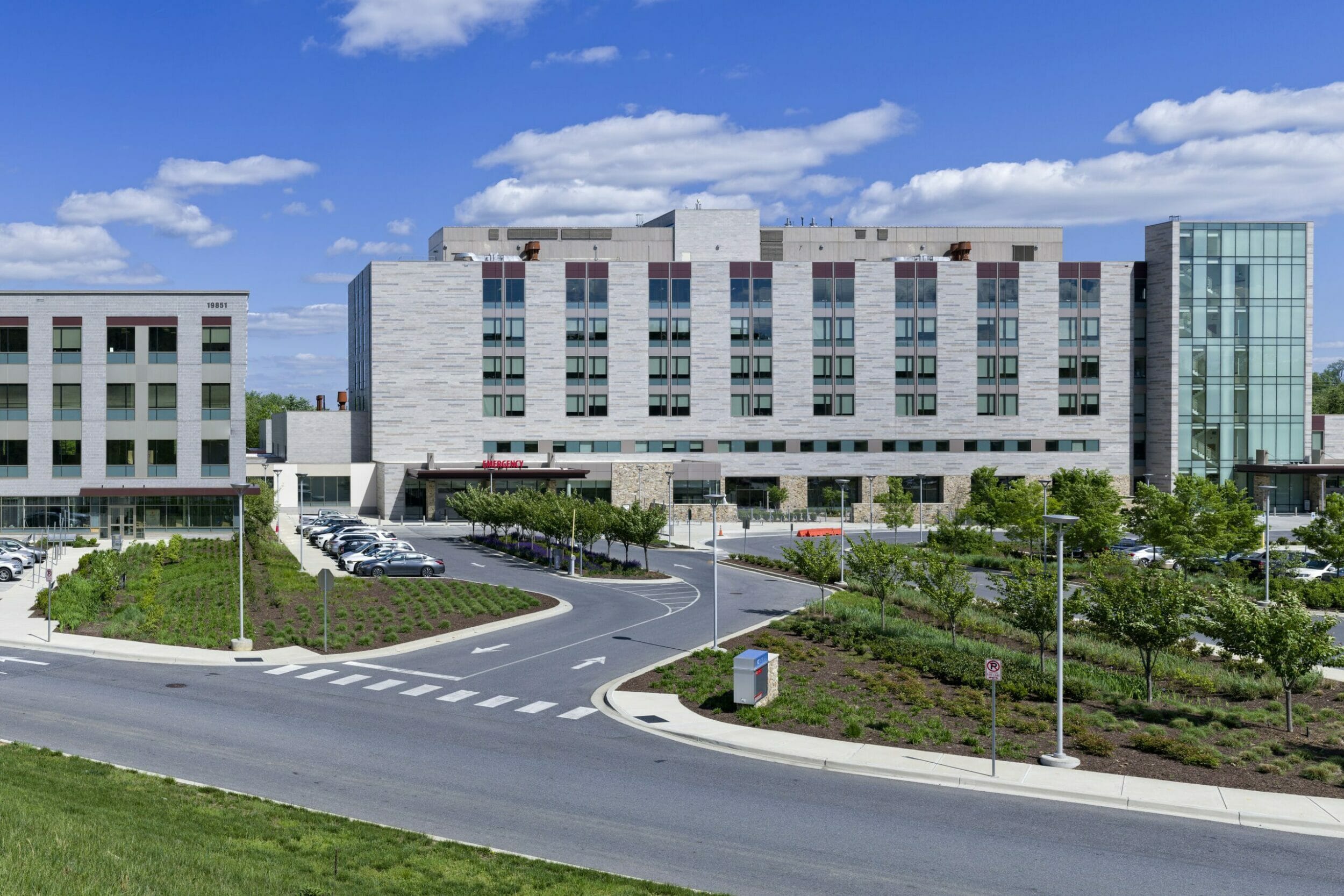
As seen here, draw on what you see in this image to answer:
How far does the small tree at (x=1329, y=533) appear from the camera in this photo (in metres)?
55.3

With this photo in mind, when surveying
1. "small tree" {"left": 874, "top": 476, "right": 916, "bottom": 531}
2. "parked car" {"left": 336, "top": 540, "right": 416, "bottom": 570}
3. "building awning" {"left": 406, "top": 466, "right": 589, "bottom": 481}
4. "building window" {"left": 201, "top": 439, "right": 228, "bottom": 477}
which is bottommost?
"parked car" {"left": 336, "top": 540, "right": 416, "bottom": 570}

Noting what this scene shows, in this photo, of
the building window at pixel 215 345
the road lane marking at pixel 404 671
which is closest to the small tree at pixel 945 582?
the road lane marking at pixel 404 671

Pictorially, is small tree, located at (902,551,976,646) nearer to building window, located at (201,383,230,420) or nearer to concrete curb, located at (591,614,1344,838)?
concrete curb, located at (591,614,1344,838)

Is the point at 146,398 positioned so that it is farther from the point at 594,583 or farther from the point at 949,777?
the point at 949,777

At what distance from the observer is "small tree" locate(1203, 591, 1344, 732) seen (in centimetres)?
2639

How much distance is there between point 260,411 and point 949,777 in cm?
18905

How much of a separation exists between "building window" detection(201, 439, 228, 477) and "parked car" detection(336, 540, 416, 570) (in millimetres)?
14991

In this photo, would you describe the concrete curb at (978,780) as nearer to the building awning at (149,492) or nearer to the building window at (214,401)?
the building awning at (149,492)

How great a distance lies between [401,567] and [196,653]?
20920 millimetres

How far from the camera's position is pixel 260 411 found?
194 meters

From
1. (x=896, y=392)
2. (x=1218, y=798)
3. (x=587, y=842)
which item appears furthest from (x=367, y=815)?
(x=896, y=392)

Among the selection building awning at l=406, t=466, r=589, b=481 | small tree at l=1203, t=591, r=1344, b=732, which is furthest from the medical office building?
small tree at l=1203, t=591, r=1344, b=732

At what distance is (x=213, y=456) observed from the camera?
7262cm

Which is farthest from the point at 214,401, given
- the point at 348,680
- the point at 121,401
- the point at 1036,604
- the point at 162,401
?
the point at 1036,604
